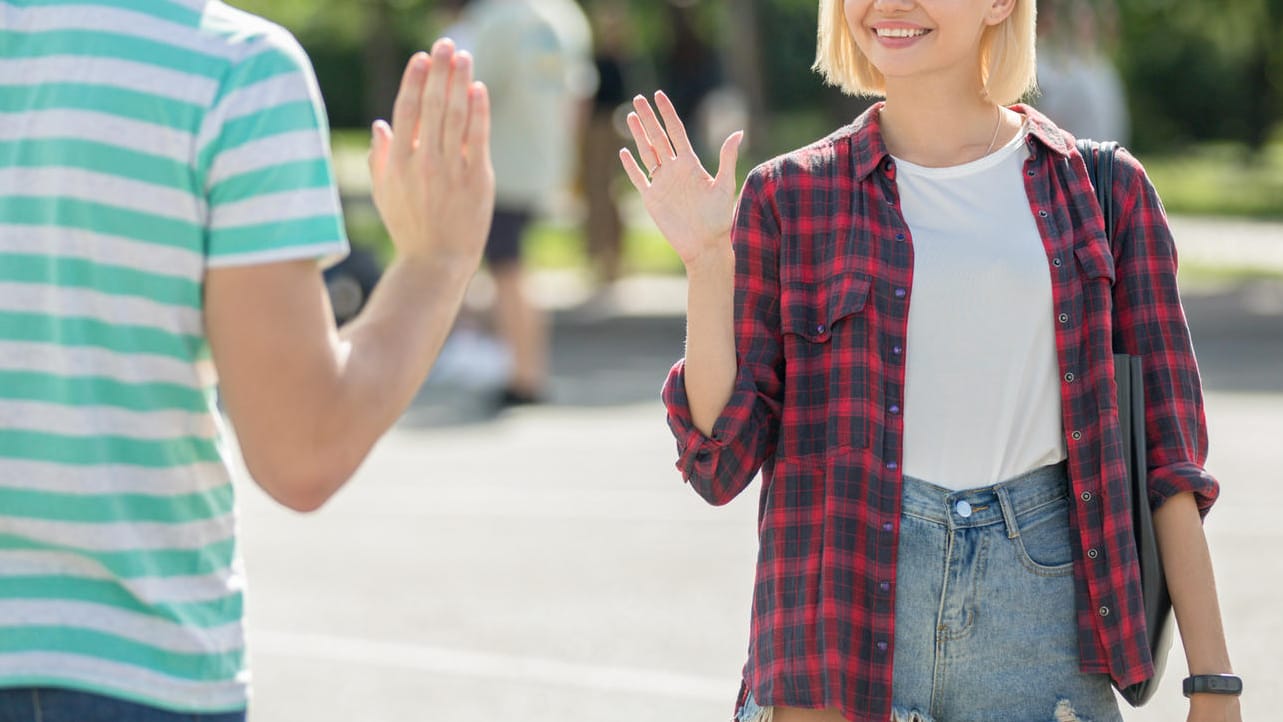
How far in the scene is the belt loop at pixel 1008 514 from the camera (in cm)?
280

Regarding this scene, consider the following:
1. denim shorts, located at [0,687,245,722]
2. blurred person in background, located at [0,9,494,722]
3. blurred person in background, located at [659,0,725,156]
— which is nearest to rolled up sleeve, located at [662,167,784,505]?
blurred person in background, located at [0,9,494,722]

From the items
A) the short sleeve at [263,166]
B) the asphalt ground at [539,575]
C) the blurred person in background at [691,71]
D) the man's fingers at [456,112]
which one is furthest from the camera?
the blurred person in background at [691,71]

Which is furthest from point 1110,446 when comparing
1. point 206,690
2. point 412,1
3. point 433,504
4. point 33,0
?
point 412,1

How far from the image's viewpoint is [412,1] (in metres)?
37.4

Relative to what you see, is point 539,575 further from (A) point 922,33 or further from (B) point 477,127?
(B) point 477,127

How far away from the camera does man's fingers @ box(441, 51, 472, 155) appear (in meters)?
2.48

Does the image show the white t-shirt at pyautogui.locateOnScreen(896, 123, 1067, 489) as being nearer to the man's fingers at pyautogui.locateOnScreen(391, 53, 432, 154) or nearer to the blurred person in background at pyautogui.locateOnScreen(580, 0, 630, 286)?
the man's fingers at pyautogui.locateOnScreen(391, 53, 432, 154)

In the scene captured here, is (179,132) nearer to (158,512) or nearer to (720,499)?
(158,512)

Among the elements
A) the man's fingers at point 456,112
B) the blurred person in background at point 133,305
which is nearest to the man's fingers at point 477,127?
the man's fingers at point 456,112

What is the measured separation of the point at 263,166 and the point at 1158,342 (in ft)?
4.54

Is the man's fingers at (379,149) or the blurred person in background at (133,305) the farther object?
the man's fingers at (379,149)

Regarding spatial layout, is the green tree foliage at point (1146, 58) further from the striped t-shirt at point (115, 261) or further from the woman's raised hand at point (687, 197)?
the striped t-shirt at point (115, 261)

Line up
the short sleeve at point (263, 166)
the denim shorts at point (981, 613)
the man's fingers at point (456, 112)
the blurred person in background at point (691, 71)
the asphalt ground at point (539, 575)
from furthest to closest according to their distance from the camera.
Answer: the blurred person in background at point (691, 71), the asphalt ground at point (539, 575), the denim shorts at point (981, 613), the man's fingers at point (456, 112), the short sleeve at point (263, 166)

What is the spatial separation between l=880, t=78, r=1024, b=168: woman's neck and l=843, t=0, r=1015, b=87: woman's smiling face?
4 cm
